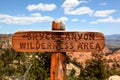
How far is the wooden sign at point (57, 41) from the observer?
502 cm

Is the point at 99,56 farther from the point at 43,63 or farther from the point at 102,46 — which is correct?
the point at 102,46

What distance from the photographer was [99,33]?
16.7 feet

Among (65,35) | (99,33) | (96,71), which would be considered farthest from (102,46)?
(96,71)

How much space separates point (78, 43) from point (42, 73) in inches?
1300

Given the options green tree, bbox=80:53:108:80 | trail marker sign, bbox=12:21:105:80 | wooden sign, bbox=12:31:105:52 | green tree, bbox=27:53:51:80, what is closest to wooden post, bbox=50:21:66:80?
trail marker sign, bbox=12:21:105:80

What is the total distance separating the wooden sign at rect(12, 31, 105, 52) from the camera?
5023mm

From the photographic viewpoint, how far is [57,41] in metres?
5.02

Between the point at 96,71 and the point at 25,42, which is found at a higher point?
the point at 25,42

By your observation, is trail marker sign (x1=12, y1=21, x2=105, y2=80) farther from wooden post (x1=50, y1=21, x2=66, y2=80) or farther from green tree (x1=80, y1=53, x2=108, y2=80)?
green tree (x1=80, y1=53, x2=108, y2=80)

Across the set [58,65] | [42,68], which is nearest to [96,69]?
[42,68]

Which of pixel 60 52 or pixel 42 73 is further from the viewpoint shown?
pixel 42 73

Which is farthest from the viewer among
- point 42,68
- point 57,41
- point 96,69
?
point 96,69

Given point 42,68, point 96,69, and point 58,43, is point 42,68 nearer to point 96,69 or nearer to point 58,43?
point 96,69

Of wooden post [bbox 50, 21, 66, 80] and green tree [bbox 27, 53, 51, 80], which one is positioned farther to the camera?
green tree [bbox 27, 53, 51, 80]
